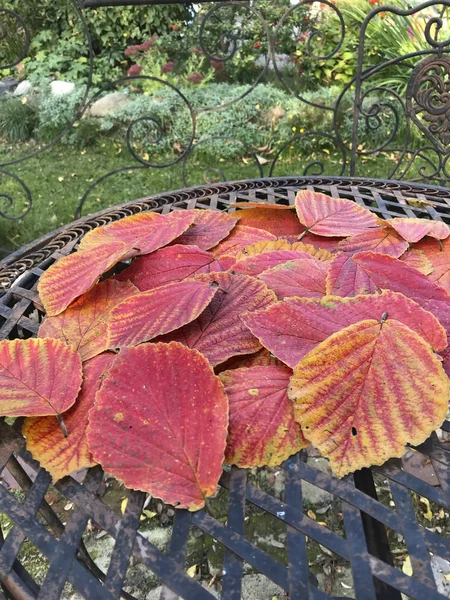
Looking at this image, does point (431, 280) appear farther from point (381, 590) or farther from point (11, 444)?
point (11, 444)

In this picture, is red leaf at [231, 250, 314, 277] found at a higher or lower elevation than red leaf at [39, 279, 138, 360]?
higher

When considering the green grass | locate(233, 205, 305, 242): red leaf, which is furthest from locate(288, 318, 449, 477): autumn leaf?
the green grass

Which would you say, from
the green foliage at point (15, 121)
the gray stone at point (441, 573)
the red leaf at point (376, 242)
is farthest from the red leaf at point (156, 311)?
the green foliage at point (15, 121)

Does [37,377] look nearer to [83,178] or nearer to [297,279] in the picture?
[297,279]

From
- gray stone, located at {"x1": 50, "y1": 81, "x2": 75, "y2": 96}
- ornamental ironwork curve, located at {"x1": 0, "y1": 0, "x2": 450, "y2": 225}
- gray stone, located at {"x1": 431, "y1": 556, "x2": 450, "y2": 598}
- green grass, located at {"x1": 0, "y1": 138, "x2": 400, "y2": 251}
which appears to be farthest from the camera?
gray stone, located at {"x1": 50, "y1": 81, "x2": 75, "y2": 96}

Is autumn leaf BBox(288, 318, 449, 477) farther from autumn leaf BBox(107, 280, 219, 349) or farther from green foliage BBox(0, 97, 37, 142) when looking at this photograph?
green foliage BBox(0, 97, 37, 142)

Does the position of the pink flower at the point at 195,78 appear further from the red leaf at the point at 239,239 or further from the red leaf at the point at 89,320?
the red leaf at the point at 89,320

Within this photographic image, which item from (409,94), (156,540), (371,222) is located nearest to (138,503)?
(371,222)

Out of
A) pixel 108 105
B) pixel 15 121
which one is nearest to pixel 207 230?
pixel 108 105
